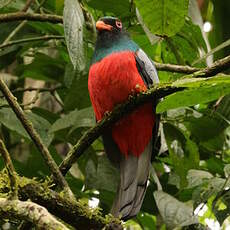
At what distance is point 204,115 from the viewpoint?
372 cm

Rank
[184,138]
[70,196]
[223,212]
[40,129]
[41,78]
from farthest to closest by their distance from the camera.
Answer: [41,78]
[184,138]
[40,129]
[223,212]
[70,196]

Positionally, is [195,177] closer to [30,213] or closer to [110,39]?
[110,39]

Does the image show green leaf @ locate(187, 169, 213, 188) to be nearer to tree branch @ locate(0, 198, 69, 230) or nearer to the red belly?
the red belly

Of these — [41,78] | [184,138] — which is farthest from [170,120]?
[41,78]

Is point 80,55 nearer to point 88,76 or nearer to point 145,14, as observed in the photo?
point 145,14

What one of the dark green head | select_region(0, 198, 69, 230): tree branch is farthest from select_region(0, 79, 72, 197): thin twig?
the dark green head

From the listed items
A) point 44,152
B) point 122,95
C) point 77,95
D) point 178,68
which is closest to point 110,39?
point 77,95

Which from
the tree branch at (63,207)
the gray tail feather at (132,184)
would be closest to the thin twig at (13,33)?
the gray tail feather at (132,184)

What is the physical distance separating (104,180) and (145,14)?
4.01 ft

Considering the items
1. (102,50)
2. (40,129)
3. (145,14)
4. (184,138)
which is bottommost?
(184,138)

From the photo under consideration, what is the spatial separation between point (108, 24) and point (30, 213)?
7.62 feet

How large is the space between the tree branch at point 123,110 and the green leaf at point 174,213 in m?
0.53

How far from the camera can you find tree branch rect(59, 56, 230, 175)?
2.11m

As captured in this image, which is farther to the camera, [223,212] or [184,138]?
[184,138]
